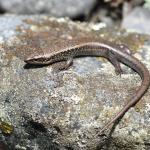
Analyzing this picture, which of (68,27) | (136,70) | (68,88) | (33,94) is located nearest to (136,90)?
(136,70)

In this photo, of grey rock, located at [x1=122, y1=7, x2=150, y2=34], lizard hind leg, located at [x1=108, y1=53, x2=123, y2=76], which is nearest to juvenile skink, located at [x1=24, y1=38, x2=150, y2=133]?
lizard hind leg, located at [x1=108, y1=53, x2=123, y2=76]

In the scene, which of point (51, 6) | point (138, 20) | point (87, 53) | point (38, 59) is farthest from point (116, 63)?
point (51, 6)

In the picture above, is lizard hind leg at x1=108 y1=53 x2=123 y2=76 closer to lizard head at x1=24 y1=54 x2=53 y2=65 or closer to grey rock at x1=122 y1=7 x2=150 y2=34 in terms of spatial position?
lizard head at x1=24 y1=54 x2=53 y2=65

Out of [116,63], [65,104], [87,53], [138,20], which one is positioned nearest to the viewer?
[65,104]

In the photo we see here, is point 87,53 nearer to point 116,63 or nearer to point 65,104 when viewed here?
point 116,63

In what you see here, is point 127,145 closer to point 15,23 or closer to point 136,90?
point 136,90
